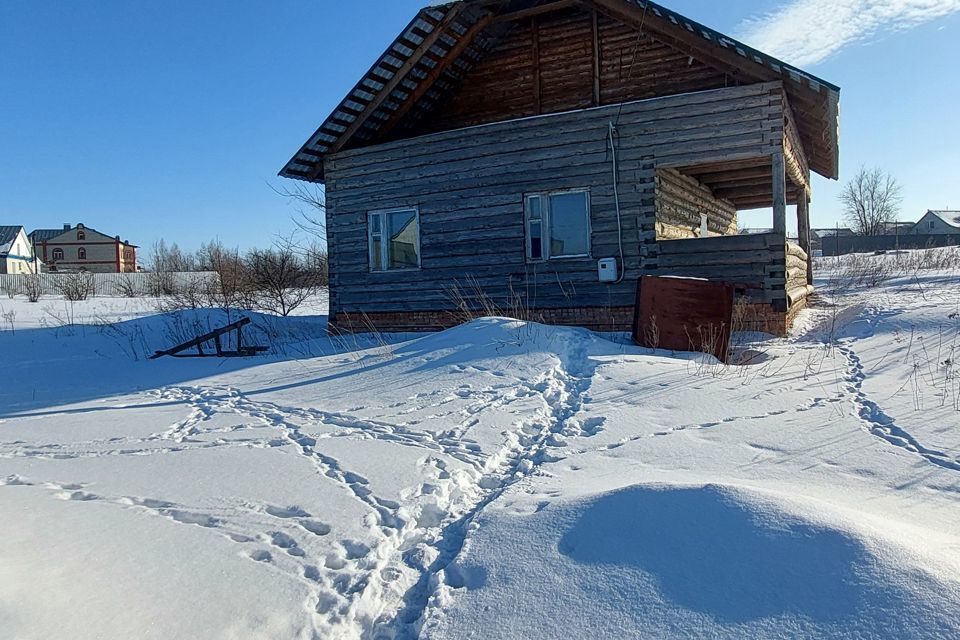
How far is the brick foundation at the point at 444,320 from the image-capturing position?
11422 mm

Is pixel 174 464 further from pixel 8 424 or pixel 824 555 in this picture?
pixel 824 555

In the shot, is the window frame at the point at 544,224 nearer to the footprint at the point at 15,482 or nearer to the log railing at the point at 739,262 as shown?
the log railing at the point at 739,262

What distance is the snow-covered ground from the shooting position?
233 cm

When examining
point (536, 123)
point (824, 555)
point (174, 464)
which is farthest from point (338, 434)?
point (536, 123)

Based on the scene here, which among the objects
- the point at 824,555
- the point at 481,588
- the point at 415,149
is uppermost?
the point at 415,149

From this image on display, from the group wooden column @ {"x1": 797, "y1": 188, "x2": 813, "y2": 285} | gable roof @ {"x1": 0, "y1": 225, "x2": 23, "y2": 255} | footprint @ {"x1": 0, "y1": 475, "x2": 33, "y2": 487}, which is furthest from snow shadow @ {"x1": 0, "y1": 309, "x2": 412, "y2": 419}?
gable roof @ {"x1": 0, "y1": 225, "x2": 23, "y2": 255}

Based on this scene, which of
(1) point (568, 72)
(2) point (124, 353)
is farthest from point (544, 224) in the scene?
(2) point (124, 353)

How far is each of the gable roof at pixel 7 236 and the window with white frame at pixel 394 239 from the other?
6481cm

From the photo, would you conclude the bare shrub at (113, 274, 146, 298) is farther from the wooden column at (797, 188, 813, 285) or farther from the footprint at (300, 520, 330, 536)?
the footprint at (300, 520, 330, 536)

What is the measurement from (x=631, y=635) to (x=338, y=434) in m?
3.54

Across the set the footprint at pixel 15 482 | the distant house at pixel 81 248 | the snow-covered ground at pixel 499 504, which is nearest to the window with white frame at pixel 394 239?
the snow-covered ground at pixel 499 504

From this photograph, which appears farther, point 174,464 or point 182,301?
point 182,301

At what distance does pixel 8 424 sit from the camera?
20.3 feet

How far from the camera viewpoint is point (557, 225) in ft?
39.3
